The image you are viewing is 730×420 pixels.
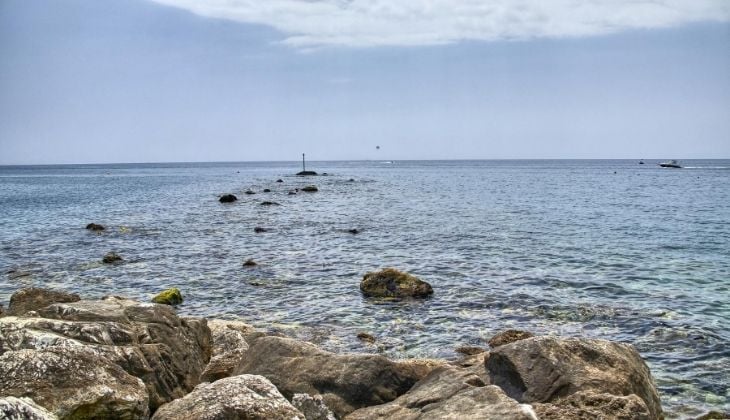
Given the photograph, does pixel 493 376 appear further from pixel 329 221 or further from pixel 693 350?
pixel 329 221

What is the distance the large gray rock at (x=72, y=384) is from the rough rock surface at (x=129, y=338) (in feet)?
0.89

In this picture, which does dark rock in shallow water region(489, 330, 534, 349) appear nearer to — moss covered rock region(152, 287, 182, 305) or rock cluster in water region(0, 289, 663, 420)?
rock cluster in water region(0, 289, 663, 420)

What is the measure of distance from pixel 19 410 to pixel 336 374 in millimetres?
4985

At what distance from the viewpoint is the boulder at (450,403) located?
6438 mm

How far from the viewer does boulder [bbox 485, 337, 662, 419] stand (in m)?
8.54

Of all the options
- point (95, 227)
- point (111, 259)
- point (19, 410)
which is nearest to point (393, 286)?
point (111, 259)

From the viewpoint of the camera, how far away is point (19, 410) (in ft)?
19.0

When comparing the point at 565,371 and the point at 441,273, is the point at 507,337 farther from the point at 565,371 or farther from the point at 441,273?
the point at 441,273

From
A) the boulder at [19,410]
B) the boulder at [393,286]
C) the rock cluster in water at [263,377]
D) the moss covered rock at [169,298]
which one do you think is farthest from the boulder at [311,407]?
the moss covered rock at [169,298]

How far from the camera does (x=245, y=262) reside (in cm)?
2920

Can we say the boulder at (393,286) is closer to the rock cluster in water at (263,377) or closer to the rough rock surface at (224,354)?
the rough rock surface at (224,354)

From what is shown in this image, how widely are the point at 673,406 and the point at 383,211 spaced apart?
153 feet

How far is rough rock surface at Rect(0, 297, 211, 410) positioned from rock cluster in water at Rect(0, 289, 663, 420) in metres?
0.02

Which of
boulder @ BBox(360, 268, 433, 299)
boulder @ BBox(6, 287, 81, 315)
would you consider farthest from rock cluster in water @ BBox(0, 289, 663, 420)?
boulder @ BBox(360, 268, 433, 299)
